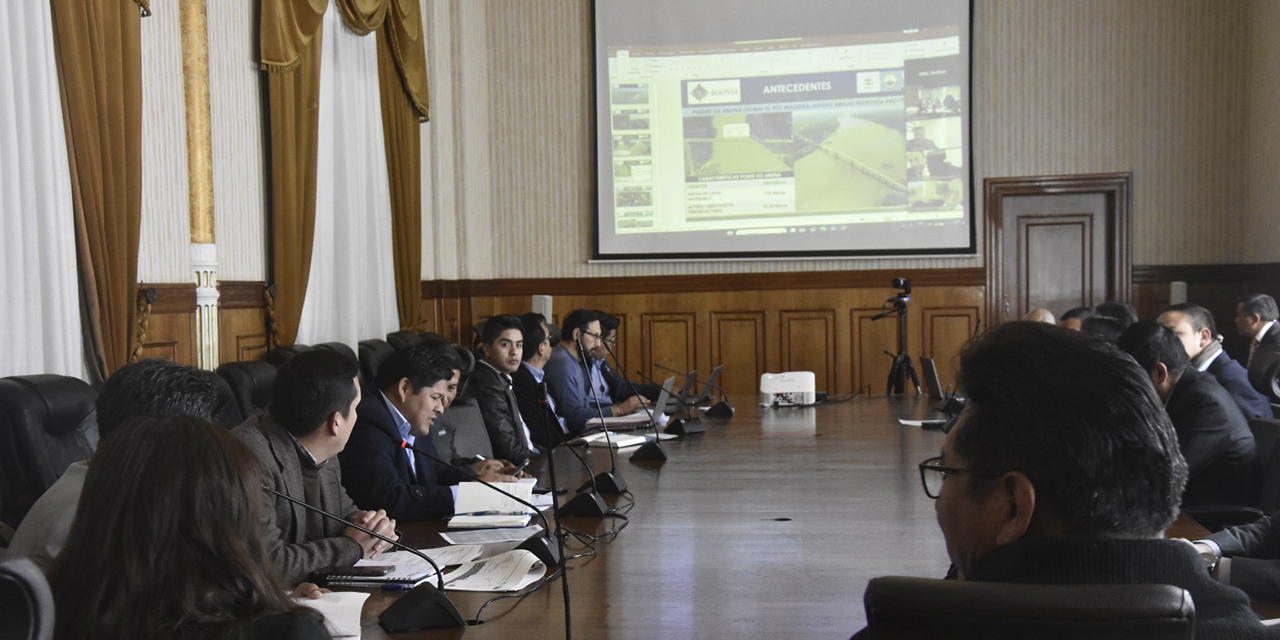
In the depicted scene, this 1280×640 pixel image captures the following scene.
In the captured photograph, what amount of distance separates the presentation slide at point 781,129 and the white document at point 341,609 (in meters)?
6.34

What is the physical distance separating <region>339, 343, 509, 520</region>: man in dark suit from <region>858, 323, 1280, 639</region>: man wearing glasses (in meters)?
1.98

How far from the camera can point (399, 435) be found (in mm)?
3115

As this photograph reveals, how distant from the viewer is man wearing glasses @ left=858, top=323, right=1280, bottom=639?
0.99 metres

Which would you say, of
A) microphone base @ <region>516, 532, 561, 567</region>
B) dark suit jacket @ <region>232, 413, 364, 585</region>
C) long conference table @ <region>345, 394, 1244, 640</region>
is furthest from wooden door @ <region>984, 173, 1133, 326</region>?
microphone base @ <region>516, 532, 561, 567</region>

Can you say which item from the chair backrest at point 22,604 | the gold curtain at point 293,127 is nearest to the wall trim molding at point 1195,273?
the gold curtain at point 293,127

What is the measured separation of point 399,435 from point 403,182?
13.0 feet

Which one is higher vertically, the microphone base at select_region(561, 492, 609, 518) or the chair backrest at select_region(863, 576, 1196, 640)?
the chair backrest at select_region(863, 576, 1196, 640)

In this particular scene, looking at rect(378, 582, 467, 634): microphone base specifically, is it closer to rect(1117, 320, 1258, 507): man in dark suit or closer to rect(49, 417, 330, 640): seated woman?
rect(49, 417, 330, 640): seated woman

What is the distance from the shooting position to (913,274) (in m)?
7.93

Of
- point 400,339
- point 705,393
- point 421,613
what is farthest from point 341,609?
point 400,339

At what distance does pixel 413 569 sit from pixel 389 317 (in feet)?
15.3

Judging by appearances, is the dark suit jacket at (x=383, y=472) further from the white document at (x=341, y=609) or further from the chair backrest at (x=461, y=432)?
the white document at (x=341, y=609)

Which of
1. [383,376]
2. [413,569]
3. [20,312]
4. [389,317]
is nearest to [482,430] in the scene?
[383,376]

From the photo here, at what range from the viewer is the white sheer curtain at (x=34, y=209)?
3.27 meters
